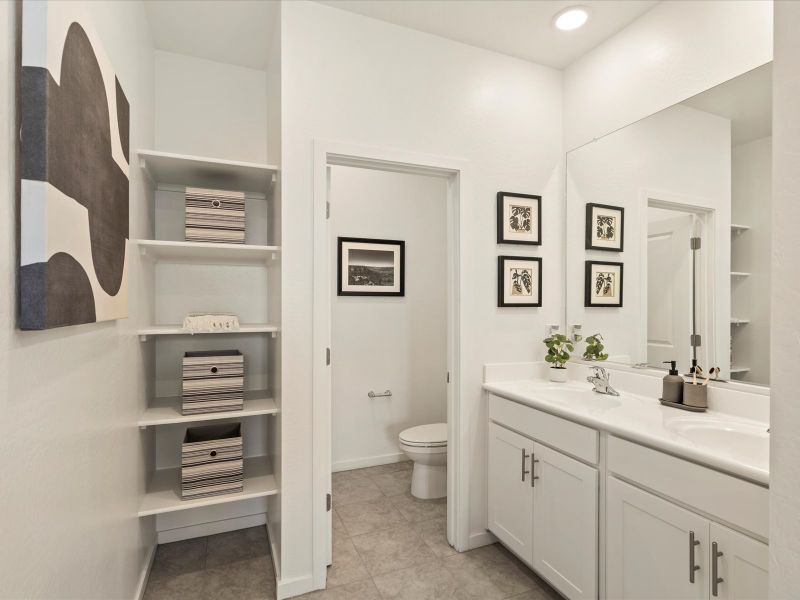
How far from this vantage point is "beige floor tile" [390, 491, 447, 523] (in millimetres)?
2623

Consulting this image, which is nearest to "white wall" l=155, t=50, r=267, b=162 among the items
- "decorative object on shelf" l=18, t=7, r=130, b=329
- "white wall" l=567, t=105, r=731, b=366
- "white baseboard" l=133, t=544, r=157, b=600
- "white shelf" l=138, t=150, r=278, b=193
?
"white shelf" l=138, t=150, r=278, b=193

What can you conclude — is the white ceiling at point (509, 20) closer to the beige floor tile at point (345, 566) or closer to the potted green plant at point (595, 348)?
the potted green plant at point (595, 348)

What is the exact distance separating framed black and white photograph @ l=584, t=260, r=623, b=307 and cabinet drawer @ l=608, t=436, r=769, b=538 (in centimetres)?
100

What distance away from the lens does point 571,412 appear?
172 centimetres

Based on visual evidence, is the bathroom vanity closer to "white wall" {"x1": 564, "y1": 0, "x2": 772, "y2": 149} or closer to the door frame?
the door frame

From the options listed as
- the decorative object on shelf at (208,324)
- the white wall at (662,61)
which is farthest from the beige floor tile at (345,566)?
the white wall at (662,61)

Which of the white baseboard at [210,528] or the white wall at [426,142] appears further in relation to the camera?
the white baseboard at [210,528]

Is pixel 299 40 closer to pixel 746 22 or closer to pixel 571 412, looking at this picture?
pixel 746 22

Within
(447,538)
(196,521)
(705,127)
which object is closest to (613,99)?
(705,127)

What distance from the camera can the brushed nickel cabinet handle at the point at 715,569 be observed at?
121 cm

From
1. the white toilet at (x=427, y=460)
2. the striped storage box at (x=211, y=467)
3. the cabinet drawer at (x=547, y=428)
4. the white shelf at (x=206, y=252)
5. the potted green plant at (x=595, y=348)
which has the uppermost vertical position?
the white shelf at (x=206, y=252)

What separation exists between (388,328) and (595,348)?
5.43 ft

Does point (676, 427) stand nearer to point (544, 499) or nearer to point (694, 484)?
point (694, 484)

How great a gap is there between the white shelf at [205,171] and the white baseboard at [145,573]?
1897mm
